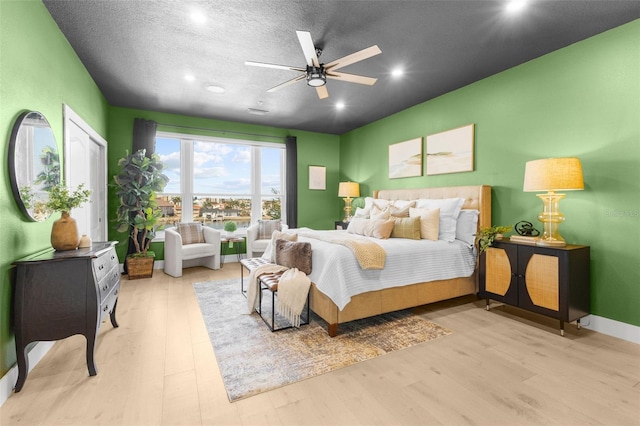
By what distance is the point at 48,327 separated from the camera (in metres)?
1.97

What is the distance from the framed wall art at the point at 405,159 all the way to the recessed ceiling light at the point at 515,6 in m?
2.35

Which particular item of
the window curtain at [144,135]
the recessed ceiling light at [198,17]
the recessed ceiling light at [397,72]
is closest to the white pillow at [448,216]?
the recessed ceiling light at [397,72]

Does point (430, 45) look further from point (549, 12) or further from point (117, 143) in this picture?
point (117, 143)

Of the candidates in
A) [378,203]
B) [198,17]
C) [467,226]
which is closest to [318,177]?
[378,203]

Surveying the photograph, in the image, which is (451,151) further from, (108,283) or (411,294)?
(108,283)

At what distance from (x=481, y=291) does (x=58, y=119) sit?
15.2 ft

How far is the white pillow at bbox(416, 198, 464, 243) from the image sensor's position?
11.9 feet

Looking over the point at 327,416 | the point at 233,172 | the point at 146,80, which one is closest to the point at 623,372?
the point at 327,416

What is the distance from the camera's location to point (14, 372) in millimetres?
1928

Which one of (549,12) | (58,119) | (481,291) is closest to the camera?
(549,12)

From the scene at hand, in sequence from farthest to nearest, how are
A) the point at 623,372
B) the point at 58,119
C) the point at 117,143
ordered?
the point at 117,143
the point at 58,119
the point at 623,372

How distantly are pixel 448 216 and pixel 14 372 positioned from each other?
409 cm

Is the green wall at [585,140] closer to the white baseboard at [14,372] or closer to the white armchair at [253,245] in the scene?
the white armchair at [253,245]

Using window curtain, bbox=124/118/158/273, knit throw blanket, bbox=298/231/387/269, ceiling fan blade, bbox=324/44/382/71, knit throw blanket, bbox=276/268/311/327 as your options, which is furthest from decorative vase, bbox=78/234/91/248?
window curtain, bbox=124/118/158/273
